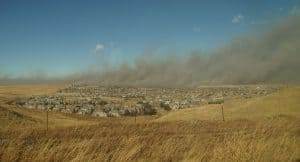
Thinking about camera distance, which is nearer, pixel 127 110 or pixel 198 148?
pixel 198 148

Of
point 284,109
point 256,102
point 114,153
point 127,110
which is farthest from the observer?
point 127,110

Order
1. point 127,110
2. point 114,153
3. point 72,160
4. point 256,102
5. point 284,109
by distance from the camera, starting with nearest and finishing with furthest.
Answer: point 72,160
point 114,153
point 284,109
point 256,102
point 127,110

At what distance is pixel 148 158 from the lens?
505 inches

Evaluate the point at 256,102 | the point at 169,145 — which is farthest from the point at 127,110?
the point at 169,145

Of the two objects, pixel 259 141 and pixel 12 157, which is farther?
pixel 259 141

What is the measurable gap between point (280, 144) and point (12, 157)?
8.37 meters

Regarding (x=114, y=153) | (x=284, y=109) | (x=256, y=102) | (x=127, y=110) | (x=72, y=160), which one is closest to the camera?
(x=72, y=160)

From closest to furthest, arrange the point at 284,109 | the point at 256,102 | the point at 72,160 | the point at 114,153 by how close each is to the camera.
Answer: the point at 72,160
the point at 114,153
the point at 284,109
the point at 256,102

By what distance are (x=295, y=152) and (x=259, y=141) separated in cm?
115

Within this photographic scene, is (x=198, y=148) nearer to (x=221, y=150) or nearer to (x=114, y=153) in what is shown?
(x=221, y=150)

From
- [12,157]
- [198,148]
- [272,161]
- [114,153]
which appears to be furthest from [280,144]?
[12,157]

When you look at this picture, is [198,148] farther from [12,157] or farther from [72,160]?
[12,157]

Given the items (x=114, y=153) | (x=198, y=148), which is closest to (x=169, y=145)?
(x=198, y=148)

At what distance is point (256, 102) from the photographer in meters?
56.6
